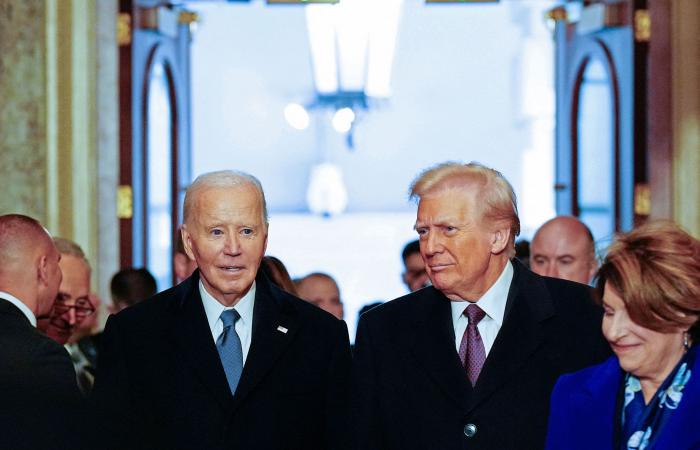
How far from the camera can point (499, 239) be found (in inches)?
121

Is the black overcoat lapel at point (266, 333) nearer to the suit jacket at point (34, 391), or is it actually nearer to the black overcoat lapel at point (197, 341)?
the black overcoat lapel at point (197, 341)

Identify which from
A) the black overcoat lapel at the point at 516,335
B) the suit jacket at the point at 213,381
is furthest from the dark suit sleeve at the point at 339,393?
the black overcoat lapel at the point at 516,335

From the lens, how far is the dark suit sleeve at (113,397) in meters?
2.94

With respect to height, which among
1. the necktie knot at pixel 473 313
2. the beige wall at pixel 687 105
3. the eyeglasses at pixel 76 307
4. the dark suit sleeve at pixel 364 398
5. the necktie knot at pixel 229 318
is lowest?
the dark suit sleeve at pixel 364 398

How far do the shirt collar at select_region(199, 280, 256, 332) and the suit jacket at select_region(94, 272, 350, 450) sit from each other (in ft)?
0.07

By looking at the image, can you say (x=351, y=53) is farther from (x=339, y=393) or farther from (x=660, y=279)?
(x=660, y=279)

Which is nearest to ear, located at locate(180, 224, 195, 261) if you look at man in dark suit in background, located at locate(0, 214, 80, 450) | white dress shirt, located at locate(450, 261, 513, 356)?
man in dark suit in background, located at locate(0, 214, 80, 450)

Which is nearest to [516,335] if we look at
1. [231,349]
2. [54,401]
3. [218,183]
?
[231,349]

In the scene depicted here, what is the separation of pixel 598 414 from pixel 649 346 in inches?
8.5

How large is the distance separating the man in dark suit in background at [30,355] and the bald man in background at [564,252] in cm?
221

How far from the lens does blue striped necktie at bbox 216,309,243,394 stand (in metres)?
3.13

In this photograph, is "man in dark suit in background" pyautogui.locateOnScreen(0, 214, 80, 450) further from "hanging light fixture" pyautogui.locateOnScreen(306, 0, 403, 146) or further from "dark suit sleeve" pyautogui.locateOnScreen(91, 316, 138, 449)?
"hanging light fixture" pyautogui.locateOnScreen(306, 0, 403, 146)

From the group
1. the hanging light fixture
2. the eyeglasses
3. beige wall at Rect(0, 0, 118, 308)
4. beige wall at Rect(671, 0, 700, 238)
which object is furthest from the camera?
the hanging light fixture

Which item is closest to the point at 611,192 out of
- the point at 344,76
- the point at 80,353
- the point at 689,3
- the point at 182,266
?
the point at 689,3
